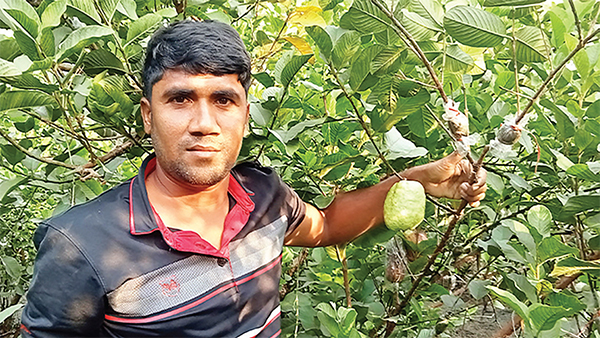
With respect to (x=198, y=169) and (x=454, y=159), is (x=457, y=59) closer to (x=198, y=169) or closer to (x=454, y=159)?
(x=454, y=159)

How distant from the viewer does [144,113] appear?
50.5 inches

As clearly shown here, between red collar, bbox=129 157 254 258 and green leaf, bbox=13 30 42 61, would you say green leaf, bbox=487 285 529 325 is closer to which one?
red collar, bbox=129 157 254 258

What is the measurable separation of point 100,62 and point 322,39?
20.2 inches

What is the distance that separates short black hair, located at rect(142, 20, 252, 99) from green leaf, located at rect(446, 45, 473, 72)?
465 mm

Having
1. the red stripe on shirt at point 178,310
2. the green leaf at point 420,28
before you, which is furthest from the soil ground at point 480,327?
the green leaf at point 420,28

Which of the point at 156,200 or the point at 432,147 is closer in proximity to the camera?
the point at 156,200

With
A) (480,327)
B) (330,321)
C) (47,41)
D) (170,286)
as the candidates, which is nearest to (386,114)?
(330,321)

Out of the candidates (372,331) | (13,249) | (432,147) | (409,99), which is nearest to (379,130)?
(409,99)

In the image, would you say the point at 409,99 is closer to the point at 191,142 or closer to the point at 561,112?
the point at 561,112

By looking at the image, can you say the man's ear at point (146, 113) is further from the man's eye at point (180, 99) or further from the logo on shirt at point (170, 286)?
the logo on shirt at point (170, 286)

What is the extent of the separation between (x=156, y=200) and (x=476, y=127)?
2.82ft

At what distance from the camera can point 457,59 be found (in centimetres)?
117

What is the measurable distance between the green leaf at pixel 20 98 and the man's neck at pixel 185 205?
33 centimetres

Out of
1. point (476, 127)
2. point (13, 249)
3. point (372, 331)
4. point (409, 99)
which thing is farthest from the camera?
point (13, 249)
